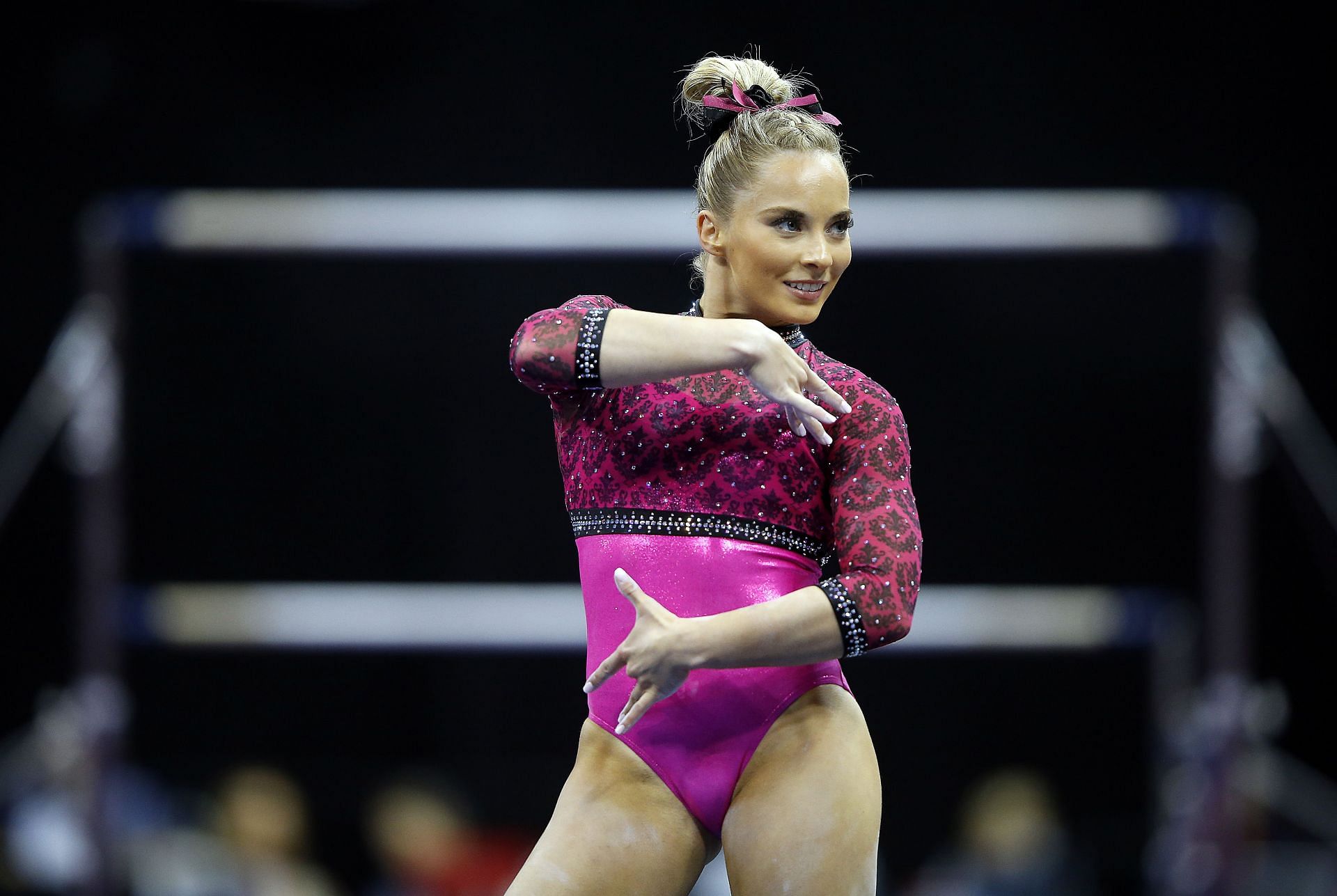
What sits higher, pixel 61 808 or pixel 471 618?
pixel 471 618

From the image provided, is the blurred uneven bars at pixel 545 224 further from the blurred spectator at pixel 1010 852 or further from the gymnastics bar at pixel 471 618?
the blurred spectator at pixel 1010 852

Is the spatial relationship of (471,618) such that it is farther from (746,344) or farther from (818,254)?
(746,344)

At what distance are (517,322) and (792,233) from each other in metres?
4.47

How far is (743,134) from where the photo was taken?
2293mm

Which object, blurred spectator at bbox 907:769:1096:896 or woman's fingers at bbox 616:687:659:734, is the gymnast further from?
blurred spectator at bbox 907:769:1096:896

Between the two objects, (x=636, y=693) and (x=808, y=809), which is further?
(x=808, y=809)

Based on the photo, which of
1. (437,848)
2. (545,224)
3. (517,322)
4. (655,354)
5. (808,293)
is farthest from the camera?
(517,322)

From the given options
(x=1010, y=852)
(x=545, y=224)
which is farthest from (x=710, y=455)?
(x=1010, y=852)

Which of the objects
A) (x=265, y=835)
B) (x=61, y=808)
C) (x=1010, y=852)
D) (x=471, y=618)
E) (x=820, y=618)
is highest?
(x=820, y=618)

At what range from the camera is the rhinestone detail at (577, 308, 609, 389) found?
6.70 feet

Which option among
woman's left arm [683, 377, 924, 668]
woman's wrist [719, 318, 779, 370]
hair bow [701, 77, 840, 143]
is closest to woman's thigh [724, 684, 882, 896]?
woman's left arm [683, 377, 924, 668]

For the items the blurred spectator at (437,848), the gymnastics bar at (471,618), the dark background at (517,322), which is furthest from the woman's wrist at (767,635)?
the dark background at (517,322)

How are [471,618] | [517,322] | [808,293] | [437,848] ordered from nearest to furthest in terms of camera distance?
[808,293], [471,618], [437,848], [517,322]

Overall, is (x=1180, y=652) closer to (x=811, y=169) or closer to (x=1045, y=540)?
(x=1045, y=540)
